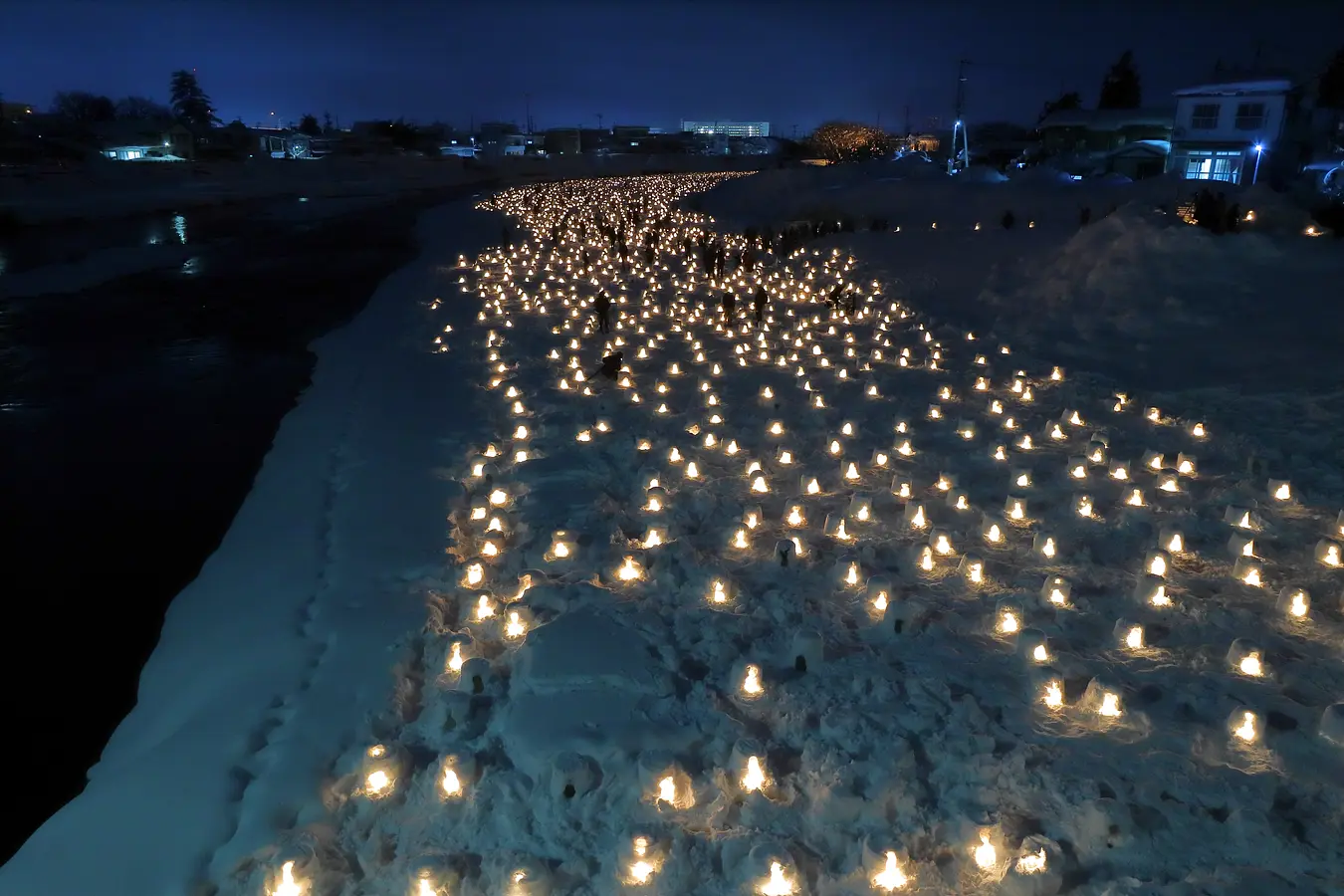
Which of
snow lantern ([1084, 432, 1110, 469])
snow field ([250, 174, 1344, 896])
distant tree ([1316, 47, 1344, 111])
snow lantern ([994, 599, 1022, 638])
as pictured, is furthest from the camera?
distant tree ([1316, 47, 1344, 111])

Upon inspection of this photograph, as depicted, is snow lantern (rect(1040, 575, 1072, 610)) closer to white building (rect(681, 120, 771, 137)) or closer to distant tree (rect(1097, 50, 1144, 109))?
distant tree (rect(1097, 50, 1144, 109))

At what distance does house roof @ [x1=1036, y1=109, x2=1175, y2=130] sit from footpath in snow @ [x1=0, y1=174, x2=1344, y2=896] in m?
34.6

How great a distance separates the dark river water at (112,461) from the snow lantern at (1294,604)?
5.99 meters

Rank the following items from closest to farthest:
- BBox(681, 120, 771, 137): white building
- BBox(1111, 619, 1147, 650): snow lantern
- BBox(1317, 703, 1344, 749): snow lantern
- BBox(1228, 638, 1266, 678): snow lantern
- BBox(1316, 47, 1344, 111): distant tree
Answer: BBox(1317, 703, 1344, 749): snow lantern < BBox(1228, 638, 1266, 678): snow lantern < BBox(1111, 619, 1147, 650): snow lantern < BBox(1316, 47, 1344, 111): distant tree < BBox(681, 120, 771, 137): white building

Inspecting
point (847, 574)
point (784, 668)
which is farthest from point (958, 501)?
point (784, 668)

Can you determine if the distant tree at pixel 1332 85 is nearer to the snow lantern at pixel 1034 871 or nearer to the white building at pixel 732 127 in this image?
the snow lantern at pixel 1034 871

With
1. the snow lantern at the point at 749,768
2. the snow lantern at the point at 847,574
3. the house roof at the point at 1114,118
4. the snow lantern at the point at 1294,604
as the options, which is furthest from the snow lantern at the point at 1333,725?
the house roof at the point at 1114,118

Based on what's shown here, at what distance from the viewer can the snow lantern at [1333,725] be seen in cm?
322

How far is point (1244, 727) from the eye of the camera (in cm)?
329

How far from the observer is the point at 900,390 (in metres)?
8.05

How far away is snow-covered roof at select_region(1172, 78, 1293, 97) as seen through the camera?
24250mm

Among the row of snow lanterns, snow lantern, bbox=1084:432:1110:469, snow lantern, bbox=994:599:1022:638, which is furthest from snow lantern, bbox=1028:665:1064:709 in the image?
snow lantern, bbox=1084:432:1110:469

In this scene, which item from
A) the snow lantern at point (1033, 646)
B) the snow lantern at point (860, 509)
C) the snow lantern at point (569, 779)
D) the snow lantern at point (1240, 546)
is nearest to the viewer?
the snow lantern at point (569, 779)

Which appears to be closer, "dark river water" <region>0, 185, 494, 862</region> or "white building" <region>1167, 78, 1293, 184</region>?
"dark river water" <region>0, 185, 494, 862</region>
